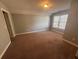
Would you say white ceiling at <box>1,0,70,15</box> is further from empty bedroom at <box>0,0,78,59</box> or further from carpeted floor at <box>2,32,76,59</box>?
carpeted floor at <box>2,32,76,59</box>

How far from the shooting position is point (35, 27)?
A: 599 centimetres

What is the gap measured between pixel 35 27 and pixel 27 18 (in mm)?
1143

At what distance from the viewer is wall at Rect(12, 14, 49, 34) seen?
4.99m

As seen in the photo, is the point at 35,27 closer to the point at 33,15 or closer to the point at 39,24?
the point at 39,24

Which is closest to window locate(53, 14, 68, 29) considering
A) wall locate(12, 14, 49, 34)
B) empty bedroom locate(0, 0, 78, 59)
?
empty bedroom locate(0, 0, 78, 59)

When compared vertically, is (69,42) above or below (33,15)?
below

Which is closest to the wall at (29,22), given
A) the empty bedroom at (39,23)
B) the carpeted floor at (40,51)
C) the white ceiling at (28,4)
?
the empty bedroom at (39,23)

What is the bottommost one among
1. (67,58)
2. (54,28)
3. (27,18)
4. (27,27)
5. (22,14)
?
(67,58)

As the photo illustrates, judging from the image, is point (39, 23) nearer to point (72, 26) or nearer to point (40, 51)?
point (72, 26)

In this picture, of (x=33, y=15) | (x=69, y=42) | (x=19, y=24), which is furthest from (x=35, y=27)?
(x=69, y=42)

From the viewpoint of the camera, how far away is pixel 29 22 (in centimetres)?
558

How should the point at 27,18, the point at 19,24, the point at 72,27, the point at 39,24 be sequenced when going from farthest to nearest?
the point at 39,24 < the point at 27,18 < the point at 19,24 < the point at 72,27

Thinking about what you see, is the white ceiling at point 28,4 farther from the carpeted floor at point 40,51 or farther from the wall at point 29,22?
the carpeted floor at point 40,51

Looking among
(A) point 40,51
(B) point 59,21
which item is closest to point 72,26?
(A) point 40,51
